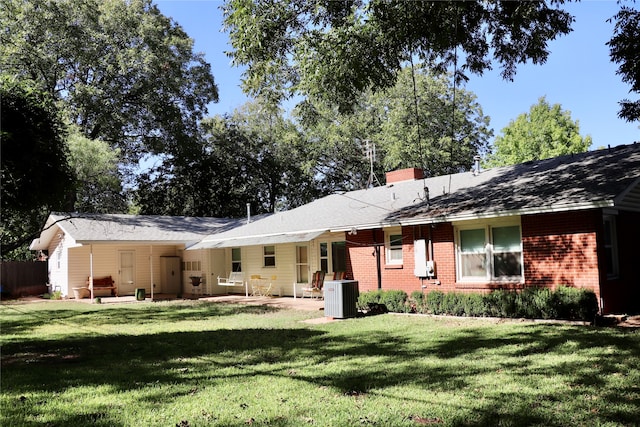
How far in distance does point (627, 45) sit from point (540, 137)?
38.6 metres

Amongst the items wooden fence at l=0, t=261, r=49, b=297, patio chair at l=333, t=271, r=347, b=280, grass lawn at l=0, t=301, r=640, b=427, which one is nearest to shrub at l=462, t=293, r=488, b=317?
grass lawn at l=0, t=301, r=640, b=427

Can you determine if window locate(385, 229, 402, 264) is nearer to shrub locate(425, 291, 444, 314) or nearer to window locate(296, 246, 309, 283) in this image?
shrub locate(425, 291, 444, 314)

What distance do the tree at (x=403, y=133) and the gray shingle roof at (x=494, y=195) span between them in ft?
47.9

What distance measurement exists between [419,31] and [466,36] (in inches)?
56.8

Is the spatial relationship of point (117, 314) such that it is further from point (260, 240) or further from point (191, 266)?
point (191, 266)

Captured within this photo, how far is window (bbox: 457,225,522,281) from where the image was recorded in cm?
1345

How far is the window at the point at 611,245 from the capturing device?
1274 centimetres

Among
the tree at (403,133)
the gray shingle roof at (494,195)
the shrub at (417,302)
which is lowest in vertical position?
the shrub at (417,302)

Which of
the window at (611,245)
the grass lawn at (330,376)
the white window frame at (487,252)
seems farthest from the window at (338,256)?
the window at (611,245)

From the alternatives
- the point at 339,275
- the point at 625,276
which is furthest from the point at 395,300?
the point at 625,276

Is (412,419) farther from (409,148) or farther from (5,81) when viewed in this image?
(409,148)

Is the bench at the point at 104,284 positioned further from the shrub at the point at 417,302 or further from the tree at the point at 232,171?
the shrub at the point at 417,302

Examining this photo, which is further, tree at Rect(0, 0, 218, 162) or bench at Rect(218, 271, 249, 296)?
tree at Rect(0, 0, 218, 162)

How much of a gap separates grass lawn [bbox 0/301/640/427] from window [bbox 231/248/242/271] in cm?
1266
